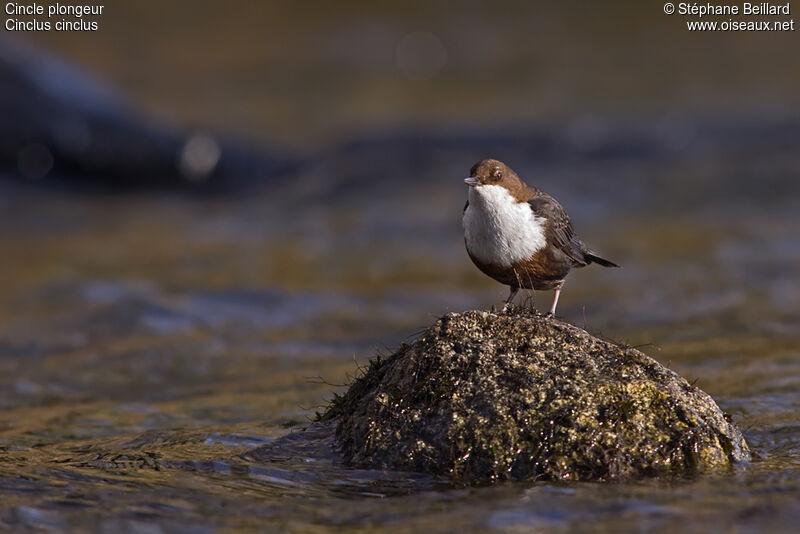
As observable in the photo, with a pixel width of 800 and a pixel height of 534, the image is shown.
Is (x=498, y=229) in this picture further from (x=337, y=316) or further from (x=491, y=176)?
(x=337, y=316)

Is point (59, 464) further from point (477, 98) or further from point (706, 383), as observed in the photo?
point (477, 98)

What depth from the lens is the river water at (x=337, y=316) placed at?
400cm

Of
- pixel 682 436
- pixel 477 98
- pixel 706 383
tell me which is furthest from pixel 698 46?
pixel 682 436

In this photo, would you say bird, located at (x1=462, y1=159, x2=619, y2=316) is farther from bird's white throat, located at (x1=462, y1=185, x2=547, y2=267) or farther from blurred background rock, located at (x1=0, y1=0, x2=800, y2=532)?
blurred background rock, located at (x1=0, y1=0, x2=800, y2=532)

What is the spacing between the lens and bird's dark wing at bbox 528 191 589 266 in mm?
5219

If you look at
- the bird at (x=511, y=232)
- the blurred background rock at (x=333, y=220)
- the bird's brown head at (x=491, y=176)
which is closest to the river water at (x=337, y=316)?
the blurred background rock at (x=333, y=220)

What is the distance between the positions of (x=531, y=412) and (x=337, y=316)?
5257 mm

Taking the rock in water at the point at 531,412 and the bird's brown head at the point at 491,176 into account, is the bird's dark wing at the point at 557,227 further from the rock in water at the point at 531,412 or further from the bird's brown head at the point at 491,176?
the rock in water at the point at 531,412

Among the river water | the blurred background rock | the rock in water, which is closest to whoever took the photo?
the river water

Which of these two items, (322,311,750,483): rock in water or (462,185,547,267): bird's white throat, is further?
(462,185,547,267): bird's white throat

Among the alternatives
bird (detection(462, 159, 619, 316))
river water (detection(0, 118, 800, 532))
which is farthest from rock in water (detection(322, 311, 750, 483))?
bird (detection(462, 159, 619, 316))

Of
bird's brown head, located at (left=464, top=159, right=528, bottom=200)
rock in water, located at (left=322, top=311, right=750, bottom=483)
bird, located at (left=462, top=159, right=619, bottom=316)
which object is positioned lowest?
rock in water, located at (left=322, top=311, right=750, bottom=483)

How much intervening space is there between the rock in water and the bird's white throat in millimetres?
423

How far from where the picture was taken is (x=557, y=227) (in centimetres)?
530
